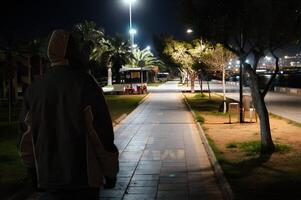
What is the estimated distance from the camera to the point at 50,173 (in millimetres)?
3314

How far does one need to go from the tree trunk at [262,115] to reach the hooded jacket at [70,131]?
8471mm

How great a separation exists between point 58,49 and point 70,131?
538mm

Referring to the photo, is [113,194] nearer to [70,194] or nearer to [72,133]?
[70,194]

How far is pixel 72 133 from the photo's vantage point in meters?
3.30

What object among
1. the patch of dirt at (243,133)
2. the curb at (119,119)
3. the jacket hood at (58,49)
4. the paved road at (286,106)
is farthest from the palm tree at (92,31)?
the jacket hood at (58,49)

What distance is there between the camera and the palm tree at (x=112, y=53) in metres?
66.6

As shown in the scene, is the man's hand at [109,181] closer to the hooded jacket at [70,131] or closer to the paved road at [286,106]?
the hooded jacket at [70,131]

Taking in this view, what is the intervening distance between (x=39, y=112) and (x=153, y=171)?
6604 millimetres

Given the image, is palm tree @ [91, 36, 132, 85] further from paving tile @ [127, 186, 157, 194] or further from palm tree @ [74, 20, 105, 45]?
paving tile @ [127, 186, 157, 194]

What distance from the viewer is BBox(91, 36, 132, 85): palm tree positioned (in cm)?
6662


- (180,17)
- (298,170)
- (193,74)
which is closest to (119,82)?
(193,74)

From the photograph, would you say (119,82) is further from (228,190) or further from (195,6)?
(228,190)

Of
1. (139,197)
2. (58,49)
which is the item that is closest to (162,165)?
(139,197)

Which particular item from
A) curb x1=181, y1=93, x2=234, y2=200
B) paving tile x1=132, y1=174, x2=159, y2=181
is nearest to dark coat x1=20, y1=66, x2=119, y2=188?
curb x1=181, y1=93, x2=234, y2=200
